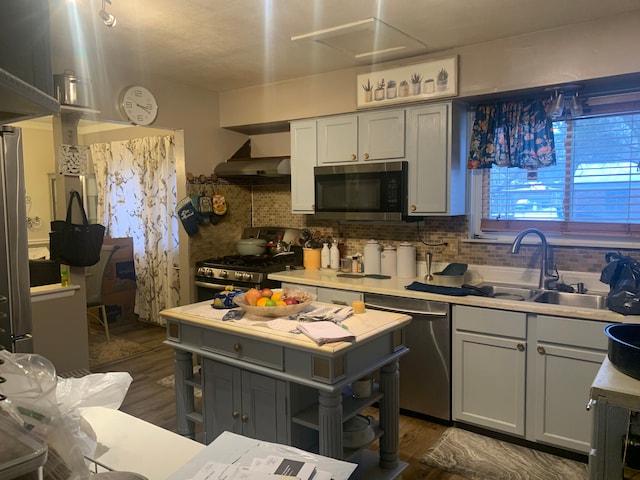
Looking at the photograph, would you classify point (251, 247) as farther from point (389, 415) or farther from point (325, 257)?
point (389, 415)

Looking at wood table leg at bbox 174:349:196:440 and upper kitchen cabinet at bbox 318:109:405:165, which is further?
upper kitchen cabinet at bbox 318:109:405:165

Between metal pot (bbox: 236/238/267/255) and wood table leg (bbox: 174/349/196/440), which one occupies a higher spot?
metal pot (bbox: 236/238/267/255)

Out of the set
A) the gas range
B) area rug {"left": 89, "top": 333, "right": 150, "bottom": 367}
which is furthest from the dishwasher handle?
area rug {"left": 89, "top": 333, "right": 150, "bottom": 367}

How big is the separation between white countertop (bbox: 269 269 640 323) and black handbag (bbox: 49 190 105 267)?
134cm

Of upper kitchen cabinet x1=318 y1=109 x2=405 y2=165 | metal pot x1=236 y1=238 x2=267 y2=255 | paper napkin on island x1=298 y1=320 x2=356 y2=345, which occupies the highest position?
upper kitchen cabinet x1=318 y1=109 x2=405 y2=165

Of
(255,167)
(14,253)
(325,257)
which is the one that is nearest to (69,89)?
(255,167)

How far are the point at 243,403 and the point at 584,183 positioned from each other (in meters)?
2.51

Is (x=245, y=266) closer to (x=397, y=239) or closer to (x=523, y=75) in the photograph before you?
(x=397, y=239)

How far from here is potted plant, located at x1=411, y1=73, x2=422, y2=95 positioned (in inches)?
133

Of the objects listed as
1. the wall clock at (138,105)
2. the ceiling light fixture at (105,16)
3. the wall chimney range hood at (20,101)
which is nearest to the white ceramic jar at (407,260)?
the wall clock at (138,105)

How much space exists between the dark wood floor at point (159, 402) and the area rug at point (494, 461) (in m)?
0.07

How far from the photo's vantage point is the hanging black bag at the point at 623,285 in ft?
8.20

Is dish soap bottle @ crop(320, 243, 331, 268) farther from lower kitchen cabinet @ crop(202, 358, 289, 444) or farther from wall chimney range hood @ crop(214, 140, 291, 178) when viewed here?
lower kitchen cabinet @ crop(202, 358, 289, 444)

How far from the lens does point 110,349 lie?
4805 mm
